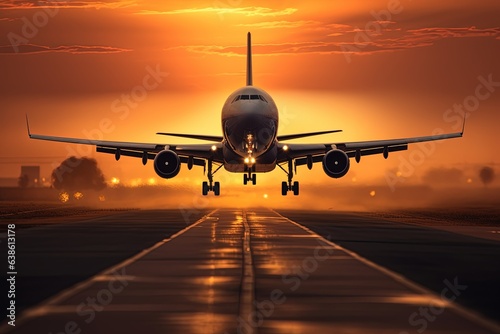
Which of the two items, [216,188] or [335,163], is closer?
[335,163]

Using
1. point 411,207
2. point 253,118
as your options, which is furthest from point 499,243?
point 411,207

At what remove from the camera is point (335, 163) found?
6856 cm

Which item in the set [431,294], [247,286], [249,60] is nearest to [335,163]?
[249,60]

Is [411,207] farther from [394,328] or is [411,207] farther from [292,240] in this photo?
[394,328]

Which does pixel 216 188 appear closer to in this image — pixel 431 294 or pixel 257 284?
pixel 257 284

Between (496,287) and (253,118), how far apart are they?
124 ft

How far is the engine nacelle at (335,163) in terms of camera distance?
6844 centimetres

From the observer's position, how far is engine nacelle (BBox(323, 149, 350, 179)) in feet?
225

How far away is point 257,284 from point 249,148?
37.7 meters

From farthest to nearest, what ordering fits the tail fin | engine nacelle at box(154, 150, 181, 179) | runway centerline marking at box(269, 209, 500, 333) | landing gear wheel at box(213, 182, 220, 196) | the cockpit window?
1. the tail fin
2. landing gear wheel at box(213, 182, 220, 196)
3. engine nacelle at box(154, 150, 181, 179)
4. the cockpit window
5. runway centerline marking at box(269, 209, 500, 333)

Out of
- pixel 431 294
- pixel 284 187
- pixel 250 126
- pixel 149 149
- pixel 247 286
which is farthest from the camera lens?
pixel 284 187

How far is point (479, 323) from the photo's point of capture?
1817cm

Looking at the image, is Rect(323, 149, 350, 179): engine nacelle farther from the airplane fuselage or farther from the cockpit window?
the cockpit window

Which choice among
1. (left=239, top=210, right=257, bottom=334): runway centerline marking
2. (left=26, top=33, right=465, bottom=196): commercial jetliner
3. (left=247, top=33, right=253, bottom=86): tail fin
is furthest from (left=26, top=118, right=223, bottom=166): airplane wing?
(left=239, top=210, right=257, bottom=334): runway centerline marking
